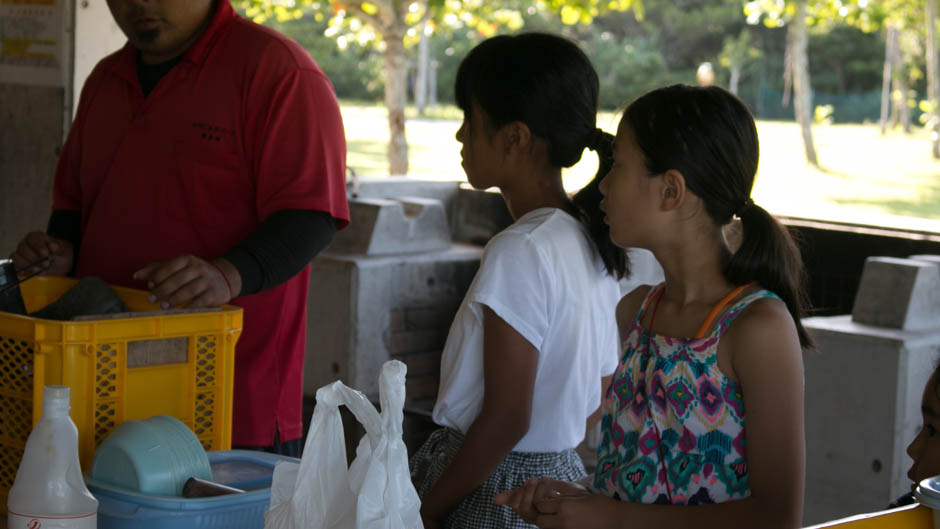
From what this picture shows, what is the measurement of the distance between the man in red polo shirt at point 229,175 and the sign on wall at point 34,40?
1597mm

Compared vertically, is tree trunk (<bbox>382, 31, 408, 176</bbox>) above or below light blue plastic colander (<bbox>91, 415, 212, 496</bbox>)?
above

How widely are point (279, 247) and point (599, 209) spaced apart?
2.12 feet

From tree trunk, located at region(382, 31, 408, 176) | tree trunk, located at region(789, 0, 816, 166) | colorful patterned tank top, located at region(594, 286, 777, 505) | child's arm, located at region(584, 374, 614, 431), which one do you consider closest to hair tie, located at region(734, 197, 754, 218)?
colorful patterned tank top, located at region(594, 286, 777, 505)

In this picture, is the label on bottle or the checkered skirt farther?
the checkered skirt

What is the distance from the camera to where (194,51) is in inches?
96.3

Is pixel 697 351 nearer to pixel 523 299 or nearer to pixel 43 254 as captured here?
pixel 523 299

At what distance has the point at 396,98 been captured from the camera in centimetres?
1012

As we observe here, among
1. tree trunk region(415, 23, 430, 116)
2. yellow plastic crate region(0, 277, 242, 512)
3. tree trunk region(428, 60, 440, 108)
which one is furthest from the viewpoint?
tree trunk region(428, 60, 440, 108)

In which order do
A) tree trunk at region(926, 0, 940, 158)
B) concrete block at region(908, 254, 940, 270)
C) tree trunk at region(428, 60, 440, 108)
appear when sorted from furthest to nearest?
tree trunk at region(428, 60, 440, 108)
tree trunk at region(926, 0, 940, 158)
concrete block at region(908, 254, 940, 270)

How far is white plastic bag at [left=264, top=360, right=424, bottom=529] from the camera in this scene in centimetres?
130

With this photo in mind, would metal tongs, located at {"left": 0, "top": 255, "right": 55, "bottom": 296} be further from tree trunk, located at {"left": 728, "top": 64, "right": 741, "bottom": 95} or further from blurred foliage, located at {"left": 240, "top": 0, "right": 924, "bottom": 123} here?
tree trunk, located at {"left": 728, "top": 64, "right": 741, "bottom": 95}

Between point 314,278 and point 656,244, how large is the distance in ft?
10.9

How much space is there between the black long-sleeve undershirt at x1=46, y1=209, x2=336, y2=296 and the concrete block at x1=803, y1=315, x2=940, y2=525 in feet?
6.50

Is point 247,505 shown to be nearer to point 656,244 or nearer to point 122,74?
point 656,244
